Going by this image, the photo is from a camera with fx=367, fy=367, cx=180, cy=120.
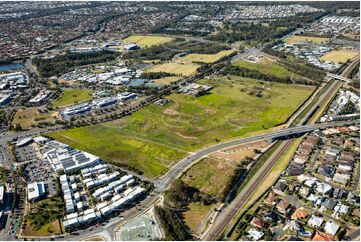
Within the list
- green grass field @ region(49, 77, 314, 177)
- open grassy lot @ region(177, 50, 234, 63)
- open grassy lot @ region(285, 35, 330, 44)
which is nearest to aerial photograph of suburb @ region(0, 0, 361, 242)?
green grass field @ region(49, 77, 314, 177)

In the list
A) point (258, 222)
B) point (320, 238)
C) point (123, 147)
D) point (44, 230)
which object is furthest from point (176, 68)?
point (320, 238)

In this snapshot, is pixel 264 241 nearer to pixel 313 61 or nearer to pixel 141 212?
pixel 141 212

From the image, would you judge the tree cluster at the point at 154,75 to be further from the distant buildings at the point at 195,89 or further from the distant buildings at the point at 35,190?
the distant buildings at the point at 35,190

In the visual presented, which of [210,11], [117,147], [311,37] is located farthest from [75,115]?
[210,11]

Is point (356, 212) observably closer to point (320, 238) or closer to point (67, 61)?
point (320, 238)

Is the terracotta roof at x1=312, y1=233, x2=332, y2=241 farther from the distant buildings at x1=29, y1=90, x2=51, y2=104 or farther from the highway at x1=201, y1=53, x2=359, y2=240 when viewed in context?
the distant buildings at x1=29, y1=90, x2=51, y2=104

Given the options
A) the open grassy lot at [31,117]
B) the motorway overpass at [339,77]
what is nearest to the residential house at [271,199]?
the open grassy lot at [31,117]

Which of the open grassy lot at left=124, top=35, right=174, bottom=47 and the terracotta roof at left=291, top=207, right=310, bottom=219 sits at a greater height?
the terracotta roof at left=291, top=207, right=310, bottom=219
